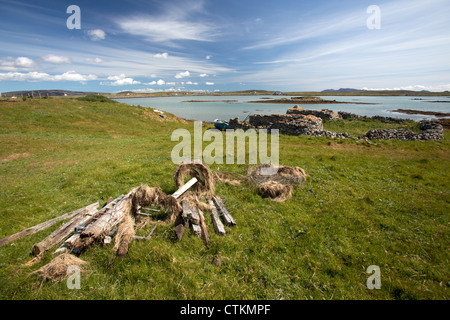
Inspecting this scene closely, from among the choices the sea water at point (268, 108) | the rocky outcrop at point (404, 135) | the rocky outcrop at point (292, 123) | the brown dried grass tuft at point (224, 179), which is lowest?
the brown dried grass tuft at point (224, 179)

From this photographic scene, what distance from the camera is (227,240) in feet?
19.3

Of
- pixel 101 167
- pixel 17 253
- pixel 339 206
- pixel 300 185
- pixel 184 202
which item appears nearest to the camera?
pixel 17 253

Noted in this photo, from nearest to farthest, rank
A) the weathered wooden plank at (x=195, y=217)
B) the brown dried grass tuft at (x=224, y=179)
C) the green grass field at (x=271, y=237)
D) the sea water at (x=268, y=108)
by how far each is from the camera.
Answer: the green grass field at (x=271, y=237), the weathered wooden plank at (x=195, y=217), the brown dried grass tuft at (x=224, y=179), the sea water at (x=268, y=108)

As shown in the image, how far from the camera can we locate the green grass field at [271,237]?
4.46m

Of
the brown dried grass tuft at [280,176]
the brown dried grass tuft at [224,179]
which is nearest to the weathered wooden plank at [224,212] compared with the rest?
the brown dried grass tuft at [224,179]

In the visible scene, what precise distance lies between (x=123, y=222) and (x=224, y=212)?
350 cm

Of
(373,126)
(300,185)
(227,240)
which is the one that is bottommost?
(227,240)

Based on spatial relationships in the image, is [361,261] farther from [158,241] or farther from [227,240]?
[158,241]

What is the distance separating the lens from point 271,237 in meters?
6.18

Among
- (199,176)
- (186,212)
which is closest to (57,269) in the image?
(186,212)

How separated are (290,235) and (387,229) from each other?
3677 mm

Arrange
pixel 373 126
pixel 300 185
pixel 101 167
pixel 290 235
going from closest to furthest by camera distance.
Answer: pixel 290 235 → pixel 300 185 → pixel 101 167 → pixel 373 126

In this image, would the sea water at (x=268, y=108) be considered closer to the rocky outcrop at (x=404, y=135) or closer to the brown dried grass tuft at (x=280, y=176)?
the rocky outcrop at (x=404, y=135)

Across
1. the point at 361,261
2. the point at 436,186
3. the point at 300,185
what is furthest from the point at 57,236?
the point at 436,186
